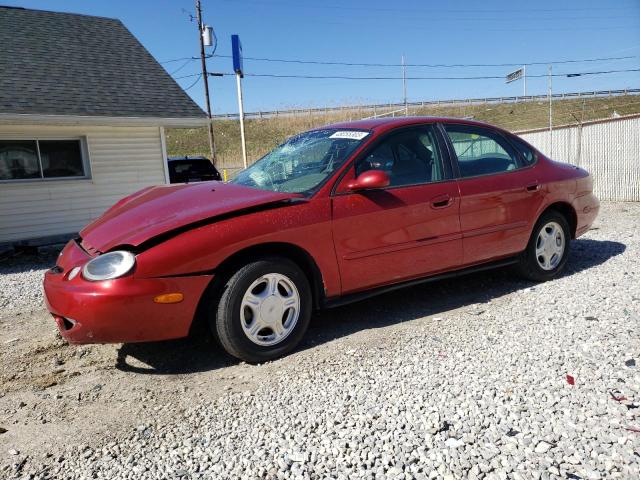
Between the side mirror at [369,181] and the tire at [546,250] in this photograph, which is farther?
the tire at [546,250]

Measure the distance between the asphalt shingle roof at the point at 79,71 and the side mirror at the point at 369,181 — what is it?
7285 mm

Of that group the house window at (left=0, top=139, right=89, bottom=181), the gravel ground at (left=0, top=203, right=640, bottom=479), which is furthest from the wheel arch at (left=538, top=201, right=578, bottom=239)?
the house window at (left=0, top=139, right=89, bottom=181)

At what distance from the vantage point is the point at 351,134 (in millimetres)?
4039

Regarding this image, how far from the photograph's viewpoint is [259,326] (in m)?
3.25

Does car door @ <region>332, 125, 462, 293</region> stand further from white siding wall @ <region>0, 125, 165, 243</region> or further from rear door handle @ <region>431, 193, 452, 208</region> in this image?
white siding wall @ <region>0, 125, 165, 243</region>

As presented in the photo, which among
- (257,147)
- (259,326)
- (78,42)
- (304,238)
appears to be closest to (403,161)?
(304,238)

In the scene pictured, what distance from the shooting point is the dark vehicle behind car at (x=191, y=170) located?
1373cm

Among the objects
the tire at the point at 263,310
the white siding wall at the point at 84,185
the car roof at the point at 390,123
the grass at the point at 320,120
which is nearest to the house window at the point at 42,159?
the white siding wall at the point at 84,185

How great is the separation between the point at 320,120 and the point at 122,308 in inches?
1471

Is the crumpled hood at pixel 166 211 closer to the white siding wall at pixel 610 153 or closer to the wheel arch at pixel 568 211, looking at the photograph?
the wheel arch at pixel 568 211

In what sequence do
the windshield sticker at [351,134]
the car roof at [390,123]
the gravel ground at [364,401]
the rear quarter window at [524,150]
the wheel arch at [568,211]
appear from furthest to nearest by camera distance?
the wheel arch at [568,211]
the rear quarter window at [524,150]
the car roof at [390,123]
the windshield sticker at [351,134]
the gravel ground at [364,401]

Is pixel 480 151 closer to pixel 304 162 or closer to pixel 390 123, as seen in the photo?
pixel 390 123

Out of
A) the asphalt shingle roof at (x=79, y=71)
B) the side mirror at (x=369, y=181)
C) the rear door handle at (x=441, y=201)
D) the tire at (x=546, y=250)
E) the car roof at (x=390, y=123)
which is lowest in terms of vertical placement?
the tire at (x=546, y=250)

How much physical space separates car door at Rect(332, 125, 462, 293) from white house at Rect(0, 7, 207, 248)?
7.09m
